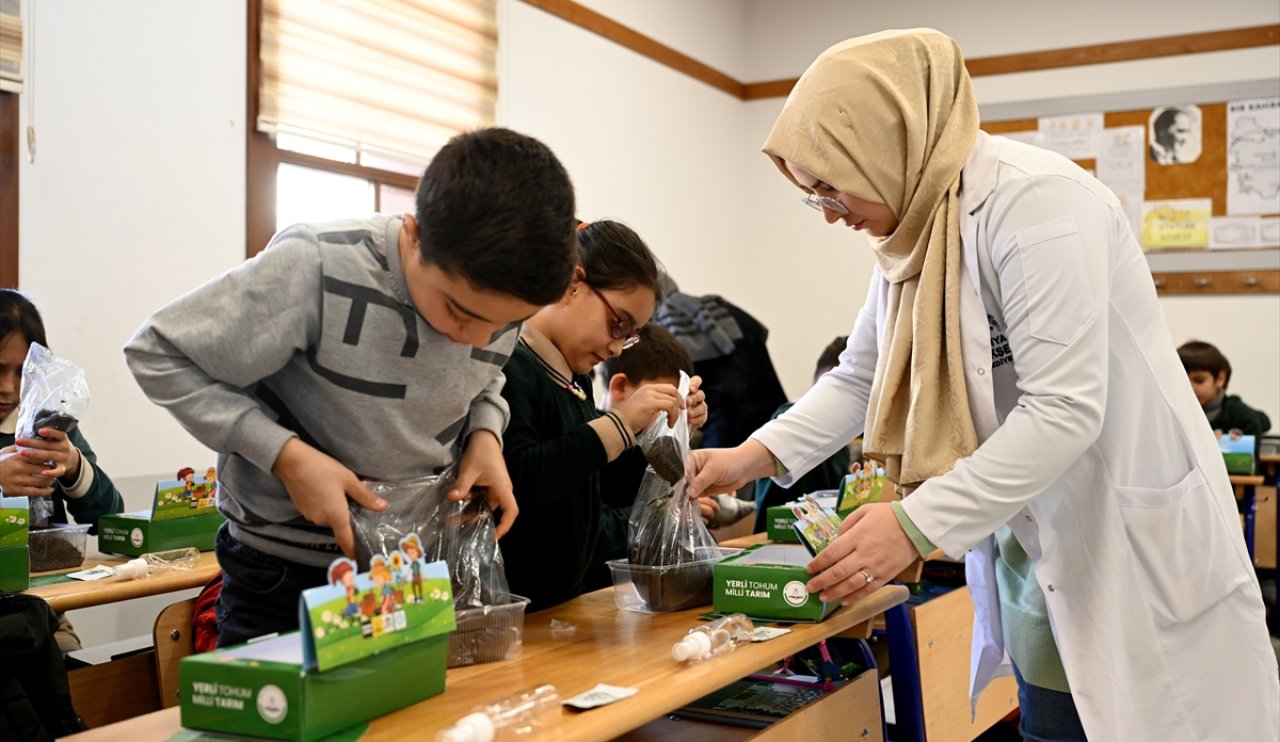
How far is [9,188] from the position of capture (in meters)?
3.15

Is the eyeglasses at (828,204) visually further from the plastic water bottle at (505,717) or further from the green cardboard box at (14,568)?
the green cardboard box at (14,568)

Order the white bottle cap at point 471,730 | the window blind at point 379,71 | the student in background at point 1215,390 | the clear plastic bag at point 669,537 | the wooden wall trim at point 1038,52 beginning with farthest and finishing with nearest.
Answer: the wooden wall trim at point 1038,52
the student in background at point 1215,390
the window blind at point 379,71
the clear plastic bag at point 669,537
the white bottle cap at point 471,730

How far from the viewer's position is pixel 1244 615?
1.44 m

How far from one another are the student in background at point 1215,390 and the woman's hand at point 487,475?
4.67m

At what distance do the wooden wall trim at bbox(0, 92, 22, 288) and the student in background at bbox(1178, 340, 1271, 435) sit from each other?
4.70 meters

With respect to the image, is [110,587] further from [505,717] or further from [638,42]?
[638,42]

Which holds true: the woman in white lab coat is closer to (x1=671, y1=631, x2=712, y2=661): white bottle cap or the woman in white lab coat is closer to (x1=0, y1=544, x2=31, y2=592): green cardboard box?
(x1=671, y1=631, x2=712, y2=661): white bottle cap

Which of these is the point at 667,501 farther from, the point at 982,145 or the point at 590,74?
the point at 590,74

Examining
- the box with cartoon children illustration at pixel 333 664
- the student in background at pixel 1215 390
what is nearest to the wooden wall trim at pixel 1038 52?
the student in background at pixel 1215 390

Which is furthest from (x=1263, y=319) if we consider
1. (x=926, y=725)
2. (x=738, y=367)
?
(x=926, y=725)

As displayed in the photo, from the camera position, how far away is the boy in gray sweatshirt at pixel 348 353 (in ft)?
3.71

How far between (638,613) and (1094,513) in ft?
2.03

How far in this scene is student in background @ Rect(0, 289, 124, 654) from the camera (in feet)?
7.86

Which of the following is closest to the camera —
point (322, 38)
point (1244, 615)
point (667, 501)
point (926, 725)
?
point (1244, 615)
